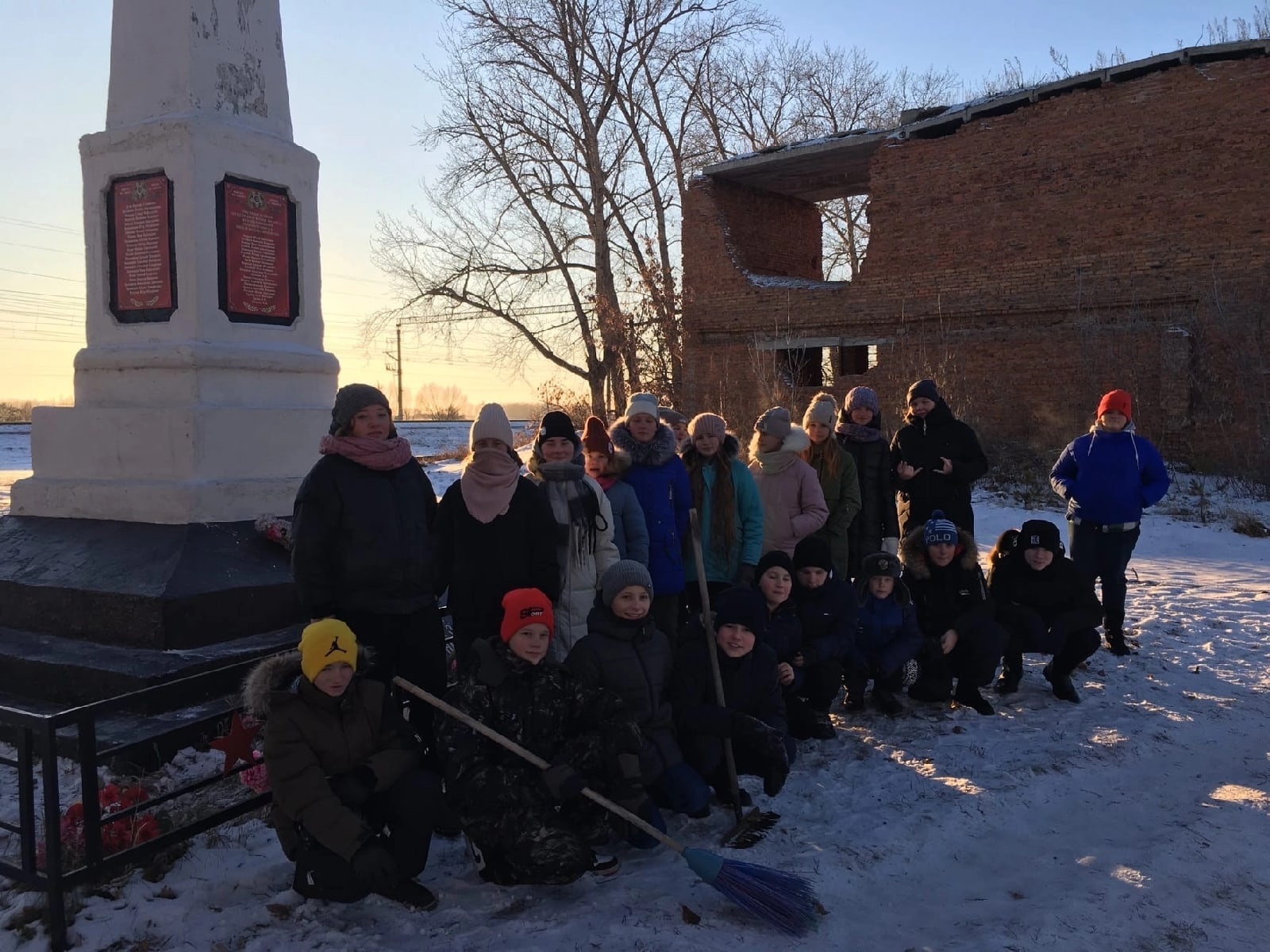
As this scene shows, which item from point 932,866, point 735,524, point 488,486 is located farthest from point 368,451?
point 932,866

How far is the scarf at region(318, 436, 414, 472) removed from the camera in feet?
11.7

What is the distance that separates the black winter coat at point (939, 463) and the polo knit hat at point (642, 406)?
186 cm

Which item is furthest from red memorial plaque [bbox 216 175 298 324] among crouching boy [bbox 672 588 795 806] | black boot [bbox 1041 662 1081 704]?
black boot [bbox 1041 662 1081 704]

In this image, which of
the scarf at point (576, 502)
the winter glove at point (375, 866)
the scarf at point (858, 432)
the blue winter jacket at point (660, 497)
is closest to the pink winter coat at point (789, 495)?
the scarf at point (858, 432)

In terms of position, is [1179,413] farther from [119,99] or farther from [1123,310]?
[119,99]

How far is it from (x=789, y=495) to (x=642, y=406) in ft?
3.27

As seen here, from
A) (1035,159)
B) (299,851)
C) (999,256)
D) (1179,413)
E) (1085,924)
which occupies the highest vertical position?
(1035,159)

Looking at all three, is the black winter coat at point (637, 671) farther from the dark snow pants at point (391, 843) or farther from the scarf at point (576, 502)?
the dark snow pants at point (391, 843)

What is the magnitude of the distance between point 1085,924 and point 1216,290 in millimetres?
13359

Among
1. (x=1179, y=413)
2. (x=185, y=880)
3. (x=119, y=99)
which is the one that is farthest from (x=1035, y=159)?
(x=185, y=880)

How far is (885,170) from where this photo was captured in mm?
16672

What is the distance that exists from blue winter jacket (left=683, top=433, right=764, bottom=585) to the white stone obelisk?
230 cm

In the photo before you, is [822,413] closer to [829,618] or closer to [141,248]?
[829,618]

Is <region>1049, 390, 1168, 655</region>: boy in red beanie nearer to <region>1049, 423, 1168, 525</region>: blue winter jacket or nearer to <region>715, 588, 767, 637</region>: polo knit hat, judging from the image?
<region>1049, 423, 1168, 525</region>: blue winter jacket
